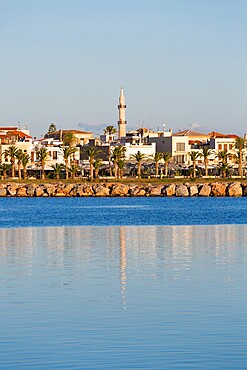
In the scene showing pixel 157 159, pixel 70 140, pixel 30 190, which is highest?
pixel 70 140

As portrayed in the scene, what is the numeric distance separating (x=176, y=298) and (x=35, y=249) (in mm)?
15432

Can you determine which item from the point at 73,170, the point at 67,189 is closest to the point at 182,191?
the point at 67,189

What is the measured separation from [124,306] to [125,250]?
15.1 meters

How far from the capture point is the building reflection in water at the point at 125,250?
90.4 feet

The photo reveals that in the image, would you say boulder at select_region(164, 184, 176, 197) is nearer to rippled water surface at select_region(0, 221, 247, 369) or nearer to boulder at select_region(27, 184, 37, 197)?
boulder at select_region(27, 184, 37, 197)

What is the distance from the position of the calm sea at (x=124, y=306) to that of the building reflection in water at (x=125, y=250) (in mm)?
36

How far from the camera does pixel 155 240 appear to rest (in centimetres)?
4125

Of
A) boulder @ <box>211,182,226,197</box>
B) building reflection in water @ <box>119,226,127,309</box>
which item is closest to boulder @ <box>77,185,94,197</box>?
boulder @ <box>211,182,226,197</box>

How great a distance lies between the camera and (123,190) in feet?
403

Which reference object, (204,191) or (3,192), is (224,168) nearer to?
(204,191)

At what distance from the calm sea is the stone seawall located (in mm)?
83170

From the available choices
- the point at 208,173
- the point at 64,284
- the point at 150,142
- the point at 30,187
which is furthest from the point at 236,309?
the point at 150,142

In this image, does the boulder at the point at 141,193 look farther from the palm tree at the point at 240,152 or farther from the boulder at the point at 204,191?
the palm tree at the point at 240,152

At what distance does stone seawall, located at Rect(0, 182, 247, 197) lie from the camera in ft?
399
